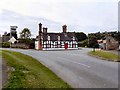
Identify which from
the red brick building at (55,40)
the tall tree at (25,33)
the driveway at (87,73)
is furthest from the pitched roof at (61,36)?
the driveway at (87,73)

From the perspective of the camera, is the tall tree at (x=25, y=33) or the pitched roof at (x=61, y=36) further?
the tall tree at (x=25, y=33)

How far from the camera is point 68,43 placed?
333 ft

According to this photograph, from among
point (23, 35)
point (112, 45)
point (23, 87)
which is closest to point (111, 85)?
point (23, 87)

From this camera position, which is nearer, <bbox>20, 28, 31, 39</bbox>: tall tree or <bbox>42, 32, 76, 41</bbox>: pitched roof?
<bbox>42, 32, 76, 41</bbox>: pitched roof

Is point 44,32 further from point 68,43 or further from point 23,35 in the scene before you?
point 23,35

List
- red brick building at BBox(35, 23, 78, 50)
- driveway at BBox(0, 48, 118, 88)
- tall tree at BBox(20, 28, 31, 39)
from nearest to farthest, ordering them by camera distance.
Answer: driveway at BBox(0, 48, 118, 88)
red brick building at BBox(35, 23, 78, 50)
tall tree at BBox(20, 28, 31, 39)

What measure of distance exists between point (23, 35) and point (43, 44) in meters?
46.7

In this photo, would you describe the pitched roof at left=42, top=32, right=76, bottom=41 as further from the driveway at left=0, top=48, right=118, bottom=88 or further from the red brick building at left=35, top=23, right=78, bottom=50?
the driveway at left=0, top=48, right=118, bottom=88

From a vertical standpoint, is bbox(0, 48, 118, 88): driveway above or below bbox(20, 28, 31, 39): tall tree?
below

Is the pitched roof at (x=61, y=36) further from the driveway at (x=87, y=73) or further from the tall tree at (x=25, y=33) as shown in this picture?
the driveway at (x=87, y=73)

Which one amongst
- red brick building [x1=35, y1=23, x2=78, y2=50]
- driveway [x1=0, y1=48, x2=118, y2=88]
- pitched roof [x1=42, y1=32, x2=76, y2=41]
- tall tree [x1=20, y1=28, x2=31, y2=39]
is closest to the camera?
driveway [x1=0, y1=48, x2=118, y2=88]

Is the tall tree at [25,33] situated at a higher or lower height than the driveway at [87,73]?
higher

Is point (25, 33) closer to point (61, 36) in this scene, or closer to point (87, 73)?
point (61, 36)

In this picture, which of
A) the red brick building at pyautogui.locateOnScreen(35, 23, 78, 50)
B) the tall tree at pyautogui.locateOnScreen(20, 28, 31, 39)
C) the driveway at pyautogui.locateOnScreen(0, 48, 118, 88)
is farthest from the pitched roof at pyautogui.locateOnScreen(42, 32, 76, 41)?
the driveway at pyautogui.locateOnScreen(0, 48, 118, 88)
